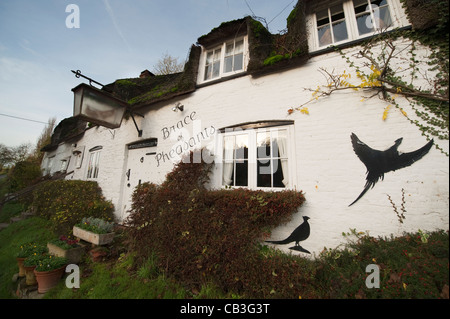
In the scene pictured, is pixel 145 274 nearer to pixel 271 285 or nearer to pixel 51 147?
pixel 271 285

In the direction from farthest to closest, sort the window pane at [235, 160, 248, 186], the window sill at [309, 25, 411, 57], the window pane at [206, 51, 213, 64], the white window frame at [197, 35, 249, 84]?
the window pane at [206, 51, 213, 64] → the white window frame at [197, 35, 249, 84] → the window pane at [235, 160, 248, 186] → the window sill at [309, 25, 411, 57]

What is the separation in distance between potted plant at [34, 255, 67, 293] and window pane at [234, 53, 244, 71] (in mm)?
6078

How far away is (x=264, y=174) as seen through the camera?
379cm

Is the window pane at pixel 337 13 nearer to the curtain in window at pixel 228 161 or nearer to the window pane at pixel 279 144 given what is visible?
the window pane at pixel 279 144

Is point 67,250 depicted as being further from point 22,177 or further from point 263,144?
point 22,177

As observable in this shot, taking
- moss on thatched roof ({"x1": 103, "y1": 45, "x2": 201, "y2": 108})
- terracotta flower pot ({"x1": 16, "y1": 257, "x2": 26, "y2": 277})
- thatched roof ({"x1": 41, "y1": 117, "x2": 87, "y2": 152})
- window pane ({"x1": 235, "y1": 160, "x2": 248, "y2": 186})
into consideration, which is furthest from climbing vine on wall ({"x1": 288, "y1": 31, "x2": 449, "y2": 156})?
thatched roof ({"x1": 41, "y1": 117, "x2": 87, "y2": 152})

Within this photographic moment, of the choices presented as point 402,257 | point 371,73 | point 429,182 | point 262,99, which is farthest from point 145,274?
point 371,73

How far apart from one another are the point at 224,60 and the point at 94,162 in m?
7.35

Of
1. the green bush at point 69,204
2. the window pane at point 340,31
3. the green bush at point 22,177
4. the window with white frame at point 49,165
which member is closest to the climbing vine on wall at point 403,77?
the window pane at point 340,31

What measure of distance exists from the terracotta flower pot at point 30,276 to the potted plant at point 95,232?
103 centimetres

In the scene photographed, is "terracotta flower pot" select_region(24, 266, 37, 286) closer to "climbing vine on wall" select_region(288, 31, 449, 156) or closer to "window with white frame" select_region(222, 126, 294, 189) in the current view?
"window with white frame" select_region(222, 126, 294, 189)

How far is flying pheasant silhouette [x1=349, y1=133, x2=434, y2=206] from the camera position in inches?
109
